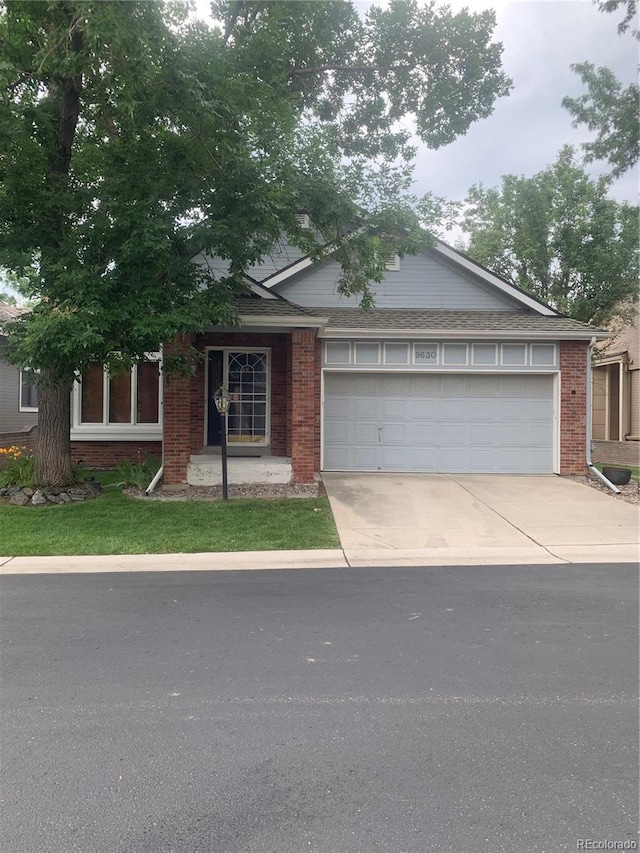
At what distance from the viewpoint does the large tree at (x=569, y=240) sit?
17469mm

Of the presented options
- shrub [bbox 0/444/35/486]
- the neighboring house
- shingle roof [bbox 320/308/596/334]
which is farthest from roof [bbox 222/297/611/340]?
the neighboring house

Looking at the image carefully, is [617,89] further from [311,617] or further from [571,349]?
[311,617]

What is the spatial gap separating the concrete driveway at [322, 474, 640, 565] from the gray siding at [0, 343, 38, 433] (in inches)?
409

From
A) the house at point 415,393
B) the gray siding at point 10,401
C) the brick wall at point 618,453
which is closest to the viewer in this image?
the house at point 415,393

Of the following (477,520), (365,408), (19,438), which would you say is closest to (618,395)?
(365,408)

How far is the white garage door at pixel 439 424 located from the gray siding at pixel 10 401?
1007 cm

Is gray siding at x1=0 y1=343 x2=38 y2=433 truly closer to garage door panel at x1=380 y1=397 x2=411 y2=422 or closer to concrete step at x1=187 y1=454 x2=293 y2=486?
concrete step at x1=187 y1=454 x2=293 y2=486

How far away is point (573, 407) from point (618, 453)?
8.18 metres

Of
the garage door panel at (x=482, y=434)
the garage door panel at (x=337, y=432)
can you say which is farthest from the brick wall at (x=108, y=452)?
the garage door panel at (x=482, y=434)

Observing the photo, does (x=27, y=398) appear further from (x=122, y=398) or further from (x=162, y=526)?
(x=162, y=526)

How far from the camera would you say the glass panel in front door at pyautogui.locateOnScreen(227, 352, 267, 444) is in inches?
494

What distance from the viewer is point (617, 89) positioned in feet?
39.2

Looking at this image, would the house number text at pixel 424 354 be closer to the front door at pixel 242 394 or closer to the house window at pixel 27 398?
the front door at pixel 242 394

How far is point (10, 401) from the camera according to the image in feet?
56.0
